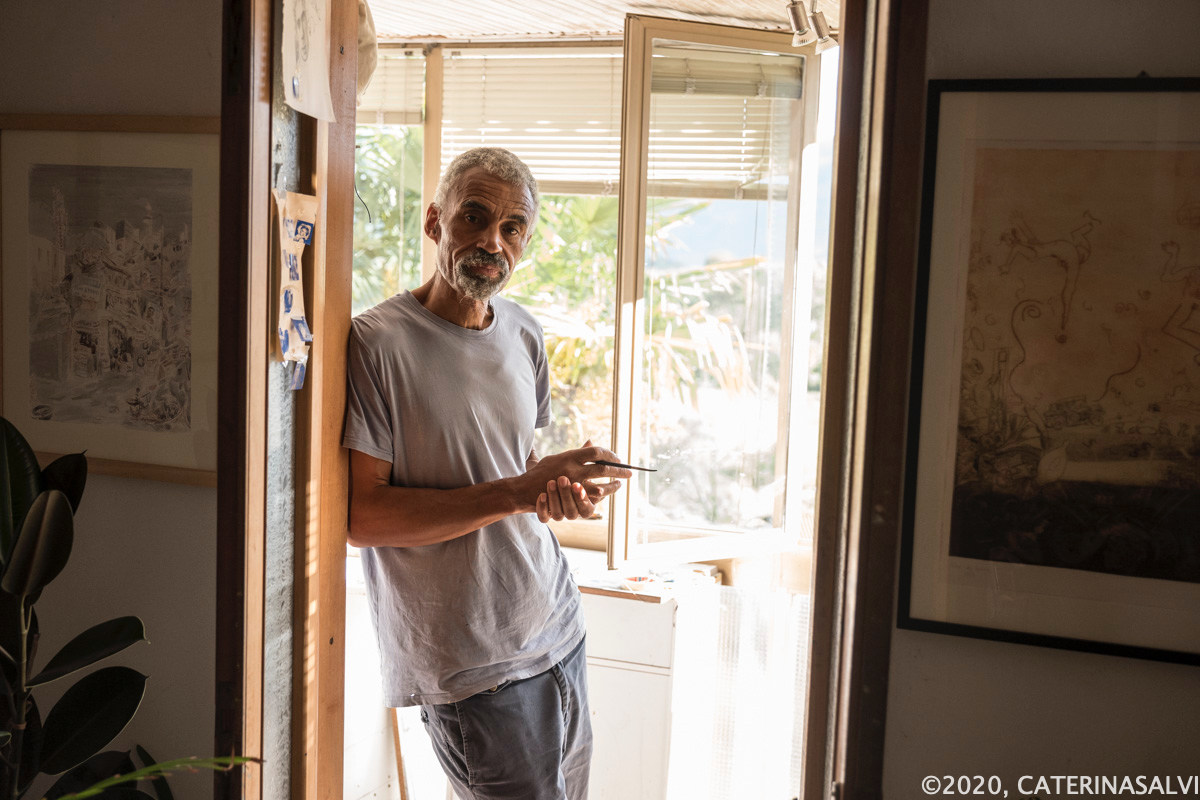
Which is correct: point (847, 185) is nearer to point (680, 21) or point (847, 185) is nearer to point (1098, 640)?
point (1098, 640)

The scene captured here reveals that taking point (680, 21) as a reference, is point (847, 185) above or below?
below

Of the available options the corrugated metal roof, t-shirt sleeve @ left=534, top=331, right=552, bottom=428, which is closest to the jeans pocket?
t-shirt sleeve @ left=534, top=331, right=552, bottom=428

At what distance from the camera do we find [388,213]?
323cm

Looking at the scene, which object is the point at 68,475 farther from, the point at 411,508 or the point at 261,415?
the point at 411,508

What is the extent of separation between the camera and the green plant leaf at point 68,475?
1237 mm

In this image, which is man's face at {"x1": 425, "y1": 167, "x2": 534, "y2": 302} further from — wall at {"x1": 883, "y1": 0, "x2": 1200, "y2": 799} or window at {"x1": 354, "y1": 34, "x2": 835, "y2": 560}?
wall at {"x1": 883, "y1": 0, "x2": 1200, "y2": 799}

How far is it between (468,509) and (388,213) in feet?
6.67

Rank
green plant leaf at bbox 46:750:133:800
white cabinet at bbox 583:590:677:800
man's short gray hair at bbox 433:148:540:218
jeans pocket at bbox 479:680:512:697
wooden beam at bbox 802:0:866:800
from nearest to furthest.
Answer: wooden beam at bbox 802:0:866:800, green plant leaf at bbox 46:750:133:800, jeans pocket at bbox 479:680:512:697, man's short gray hair at bbox 433:148:540:218, white cabinet at bbox 583:590:677:800

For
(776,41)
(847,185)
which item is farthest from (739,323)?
(847,185)

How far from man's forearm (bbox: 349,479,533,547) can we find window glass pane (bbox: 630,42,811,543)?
31.8 inches

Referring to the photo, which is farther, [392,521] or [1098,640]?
[392,521]

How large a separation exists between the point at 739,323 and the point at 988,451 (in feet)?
4.53

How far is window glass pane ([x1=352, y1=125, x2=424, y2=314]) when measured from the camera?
121 inches

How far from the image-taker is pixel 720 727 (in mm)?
2492
